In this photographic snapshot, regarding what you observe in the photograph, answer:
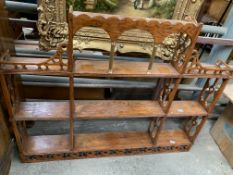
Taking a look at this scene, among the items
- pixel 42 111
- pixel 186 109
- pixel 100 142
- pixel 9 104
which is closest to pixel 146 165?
pixel 100 142

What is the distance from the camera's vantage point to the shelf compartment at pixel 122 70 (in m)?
1.15

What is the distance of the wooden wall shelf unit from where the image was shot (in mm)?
1056

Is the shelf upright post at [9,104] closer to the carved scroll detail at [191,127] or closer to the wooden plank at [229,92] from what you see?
the carved scroll detail at [191,127]

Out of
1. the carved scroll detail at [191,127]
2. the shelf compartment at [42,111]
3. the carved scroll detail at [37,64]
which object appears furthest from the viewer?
A: the carved scroll detail at [191,127]

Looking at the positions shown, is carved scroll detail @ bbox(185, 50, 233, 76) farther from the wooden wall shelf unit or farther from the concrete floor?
the concrete floor

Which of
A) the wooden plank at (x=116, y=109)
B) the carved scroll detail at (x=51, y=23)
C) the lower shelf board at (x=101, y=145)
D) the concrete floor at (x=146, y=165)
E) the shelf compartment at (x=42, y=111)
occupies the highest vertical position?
the carved scroll detail at (x=51, y=23)

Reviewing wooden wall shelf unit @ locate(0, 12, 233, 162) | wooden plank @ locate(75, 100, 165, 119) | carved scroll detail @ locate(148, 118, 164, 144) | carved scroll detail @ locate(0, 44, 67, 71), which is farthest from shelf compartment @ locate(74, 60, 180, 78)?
carved scroll detail @ locate(148, 118, 164, 144)

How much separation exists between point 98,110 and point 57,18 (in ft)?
2.02

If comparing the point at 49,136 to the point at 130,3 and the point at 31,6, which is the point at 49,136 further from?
the point at 130,3

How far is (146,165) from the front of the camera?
1.60 m

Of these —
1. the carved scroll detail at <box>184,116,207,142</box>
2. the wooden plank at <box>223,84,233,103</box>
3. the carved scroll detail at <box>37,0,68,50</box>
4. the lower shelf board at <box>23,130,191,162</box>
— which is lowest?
the lower shelf board at <box>23,130,191,162</box>

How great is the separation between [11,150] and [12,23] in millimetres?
896

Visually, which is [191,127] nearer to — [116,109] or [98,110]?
[116,109]

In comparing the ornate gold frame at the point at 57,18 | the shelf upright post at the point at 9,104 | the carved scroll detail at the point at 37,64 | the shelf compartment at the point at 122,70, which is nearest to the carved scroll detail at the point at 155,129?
the shelf compartment at the point at 122,70
